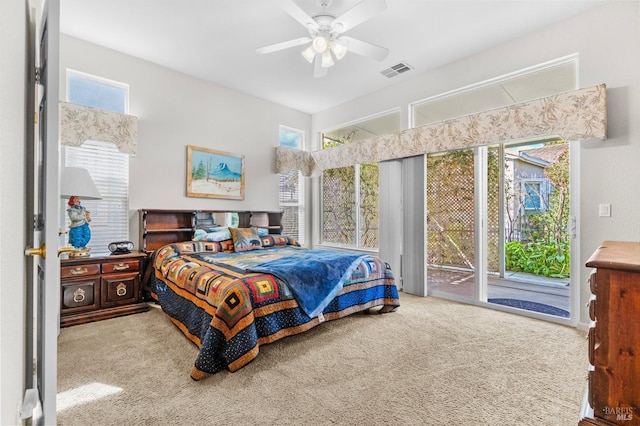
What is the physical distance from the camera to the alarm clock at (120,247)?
3467 millimetres

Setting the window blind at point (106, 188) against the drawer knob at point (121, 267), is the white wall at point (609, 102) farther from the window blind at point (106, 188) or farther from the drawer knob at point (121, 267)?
the window blind at point (106, 188)

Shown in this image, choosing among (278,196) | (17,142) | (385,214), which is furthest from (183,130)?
(17,142)

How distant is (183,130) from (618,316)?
4.66 metres

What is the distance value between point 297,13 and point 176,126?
8.55ft

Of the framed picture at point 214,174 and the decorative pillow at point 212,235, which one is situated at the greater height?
the framed picture at point 214,174

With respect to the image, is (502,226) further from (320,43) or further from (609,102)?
(320,43)

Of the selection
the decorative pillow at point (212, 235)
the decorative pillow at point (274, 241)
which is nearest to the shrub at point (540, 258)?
the decorative pillow at point (274, 241)

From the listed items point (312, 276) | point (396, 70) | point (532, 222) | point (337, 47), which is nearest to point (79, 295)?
point (312, 276)

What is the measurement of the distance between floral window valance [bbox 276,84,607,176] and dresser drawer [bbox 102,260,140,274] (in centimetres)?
273

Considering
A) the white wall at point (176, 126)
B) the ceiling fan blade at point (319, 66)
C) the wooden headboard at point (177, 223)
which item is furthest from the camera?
the wooden headboard at point (177, 223)

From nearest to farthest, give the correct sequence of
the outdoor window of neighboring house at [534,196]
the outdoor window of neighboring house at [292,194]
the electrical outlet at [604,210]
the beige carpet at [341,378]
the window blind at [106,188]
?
the beige carpet at [341,378], the electrical outlet at [604,210], the window blind at [106,188], the outdoor window of neighboring house at [534,196], the outdoor window of neighboring house at [292,194]

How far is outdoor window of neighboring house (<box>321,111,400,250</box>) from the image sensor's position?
5.16 metres

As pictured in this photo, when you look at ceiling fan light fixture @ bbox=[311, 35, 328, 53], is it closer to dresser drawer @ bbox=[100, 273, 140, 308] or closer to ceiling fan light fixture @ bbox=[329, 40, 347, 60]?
ceiling fan light fixture @ bbox=[329, 40, 347, 60]

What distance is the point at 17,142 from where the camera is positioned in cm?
95
